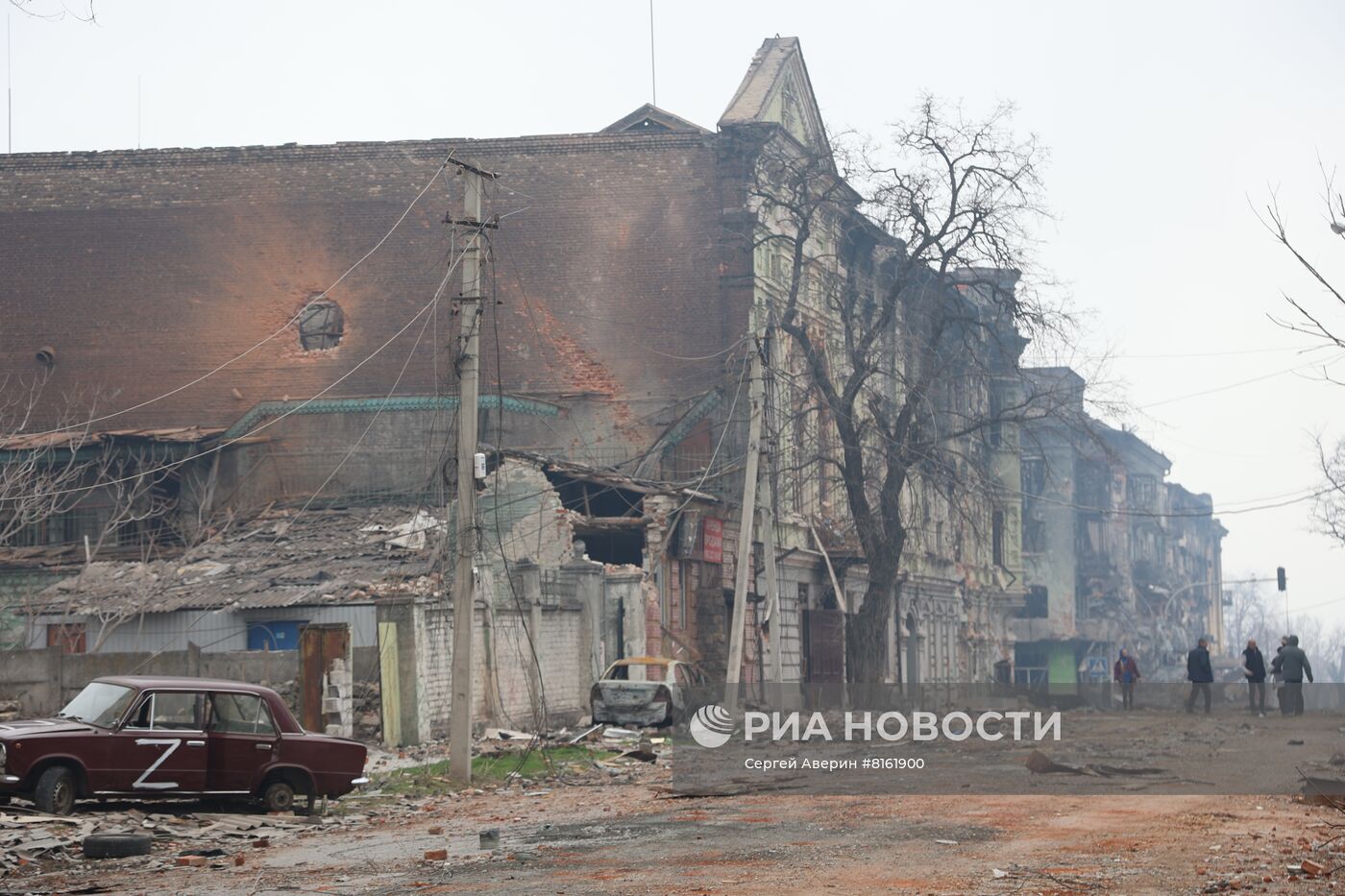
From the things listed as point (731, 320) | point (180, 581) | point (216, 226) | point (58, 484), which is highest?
point (216, 226)

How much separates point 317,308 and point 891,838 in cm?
2916

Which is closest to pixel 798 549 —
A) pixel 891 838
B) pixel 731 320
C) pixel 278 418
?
pixel 731 320

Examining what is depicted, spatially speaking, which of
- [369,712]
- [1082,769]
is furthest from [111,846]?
[1082,769]

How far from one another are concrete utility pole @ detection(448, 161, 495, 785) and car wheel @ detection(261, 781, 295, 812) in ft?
11.3

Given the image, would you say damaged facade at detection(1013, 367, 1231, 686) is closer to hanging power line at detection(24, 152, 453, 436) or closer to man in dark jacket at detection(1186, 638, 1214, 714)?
man in dark jacket at detection(1186, 638, 1214, 714)

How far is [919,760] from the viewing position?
22.2 metres

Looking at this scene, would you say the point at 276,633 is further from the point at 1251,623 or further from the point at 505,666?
the point at 1251,623

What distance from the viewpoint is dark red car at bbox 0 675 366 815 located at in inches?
583

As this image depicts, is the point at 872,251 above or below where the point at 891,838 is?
above

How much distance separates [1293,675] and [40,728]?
2383 centimetres

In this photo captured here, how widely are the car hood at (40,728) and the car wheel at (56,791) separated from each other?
0.35 metres

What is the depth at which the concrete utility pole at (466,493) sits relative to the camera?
2008cm

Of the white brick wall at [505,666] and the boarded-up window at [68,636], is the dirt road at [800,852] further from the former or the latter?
the boarded-up window at [68,636]

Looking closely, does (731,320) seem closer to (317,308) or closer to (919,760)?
(317,308)
